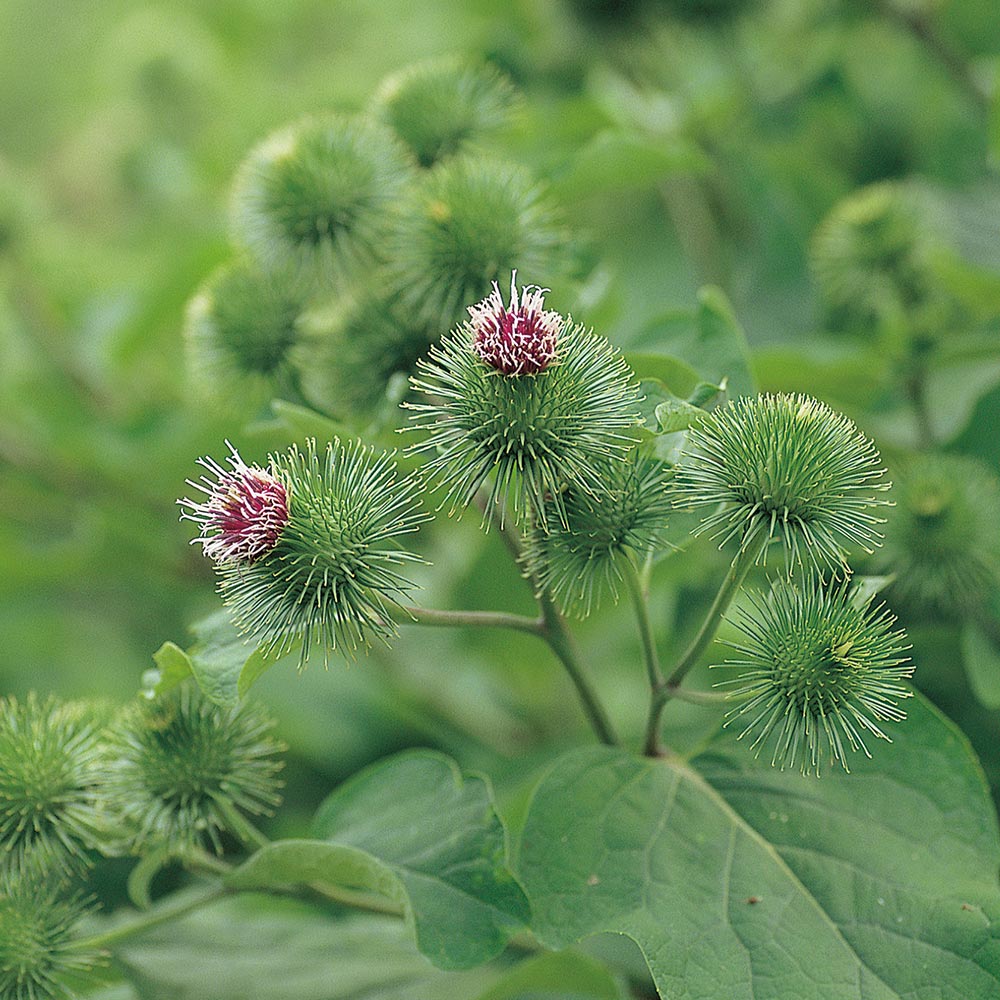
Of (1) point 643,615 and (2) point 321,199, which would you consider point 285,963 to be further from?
(2) point 321,199

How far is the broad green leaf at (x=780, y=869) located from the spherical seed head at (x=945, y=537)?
0.25 meters

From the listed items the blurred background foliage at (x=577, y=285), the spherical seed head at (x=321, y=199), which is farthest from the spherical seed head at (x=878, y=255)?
the spherical seed head at (x=321, y=199)

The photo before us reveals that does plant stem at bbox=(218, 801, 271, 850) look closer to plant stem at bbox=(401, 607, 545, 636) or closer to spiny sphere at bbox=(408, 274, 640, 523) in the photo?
A: plant stem at bbox=(401, 607, 545, 636)

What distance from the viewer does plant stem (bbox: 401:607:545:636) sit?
1.29 meters

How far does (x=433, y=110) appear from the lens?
172 cm

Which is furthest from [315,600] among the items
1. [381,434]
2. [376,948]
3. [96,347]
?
[96,347]

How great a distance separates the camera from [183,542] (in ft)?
8.46

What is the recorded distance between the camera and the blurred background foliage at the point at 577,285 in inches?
75.5

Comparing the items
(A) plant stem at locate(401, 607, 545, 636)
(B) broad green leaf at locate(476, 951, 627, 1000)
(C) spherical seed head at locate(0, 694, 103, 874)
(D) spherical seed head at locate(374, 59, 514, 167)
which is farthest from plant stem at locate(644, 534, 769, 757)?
(D) spherical seed head at locate(374, 59, 514, 167)

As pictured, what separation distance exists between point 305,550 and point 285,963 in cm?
86

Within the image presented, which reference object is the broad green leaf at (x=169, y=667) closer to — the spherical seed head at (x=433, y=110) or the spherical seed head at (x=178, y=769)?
the spherical seed head at (x=178, y=769)

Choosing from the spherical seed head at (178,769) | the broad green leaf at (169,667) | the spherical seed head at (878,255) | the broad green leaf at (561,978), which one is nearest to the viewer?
the broad green leaf at (169,667)

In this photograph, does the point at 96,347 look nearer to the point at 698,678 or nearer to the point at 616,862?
the point at 698,678

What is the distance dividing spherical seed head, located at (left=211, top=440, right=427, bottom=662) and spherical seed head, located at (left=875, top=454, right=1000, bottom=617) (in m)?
0.74
